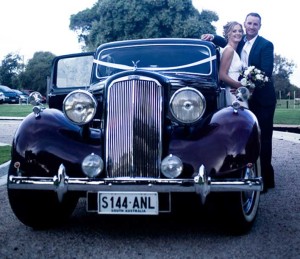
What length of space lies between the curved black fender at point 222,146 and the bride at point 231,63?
1660 mm

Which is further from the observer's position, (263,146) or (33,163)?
(263,146)

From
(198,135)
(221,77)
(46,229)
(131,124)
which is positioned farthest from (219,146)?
(221,77)

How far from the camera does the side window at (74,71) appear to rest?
6.79 m

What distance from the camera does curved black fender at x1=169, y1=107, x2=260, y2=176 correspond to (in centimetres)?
404

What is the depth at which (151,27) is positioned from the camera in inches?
1582

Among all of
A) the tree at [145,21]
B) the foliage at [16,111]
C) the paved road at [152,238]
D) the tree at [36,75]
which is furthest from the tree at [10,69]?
the paved road at [152,238]

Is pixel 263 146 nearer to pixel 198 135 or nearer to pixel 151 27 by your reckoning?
pixel 198 135

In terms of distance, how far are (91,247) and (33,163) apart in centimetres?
80

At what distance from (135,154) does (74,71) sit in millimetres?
3048

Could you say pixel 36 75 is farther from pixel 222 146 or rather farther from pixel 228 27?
pixel 222 146

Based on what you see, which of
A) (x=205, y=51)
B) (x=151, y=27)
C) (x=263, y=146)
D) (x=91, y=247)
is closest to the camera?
(x=91, y=247)

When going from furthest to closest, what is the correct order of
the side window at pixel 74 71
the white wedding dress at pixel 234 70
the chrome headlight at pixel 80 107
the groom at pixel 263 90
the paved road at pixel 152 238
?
1. the side window at pixel 74 71
2. the groom at pixel 263 90
3. the white wedding dress at pixel 234 70
4. the chrome headlight at pixel 80 107
5. the paved road at pixel 152 238

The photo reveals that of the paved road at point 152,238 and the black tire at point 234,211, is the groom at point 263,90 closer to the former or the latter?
the paved road at point 152,238

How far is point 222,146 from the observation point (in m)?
4.11
